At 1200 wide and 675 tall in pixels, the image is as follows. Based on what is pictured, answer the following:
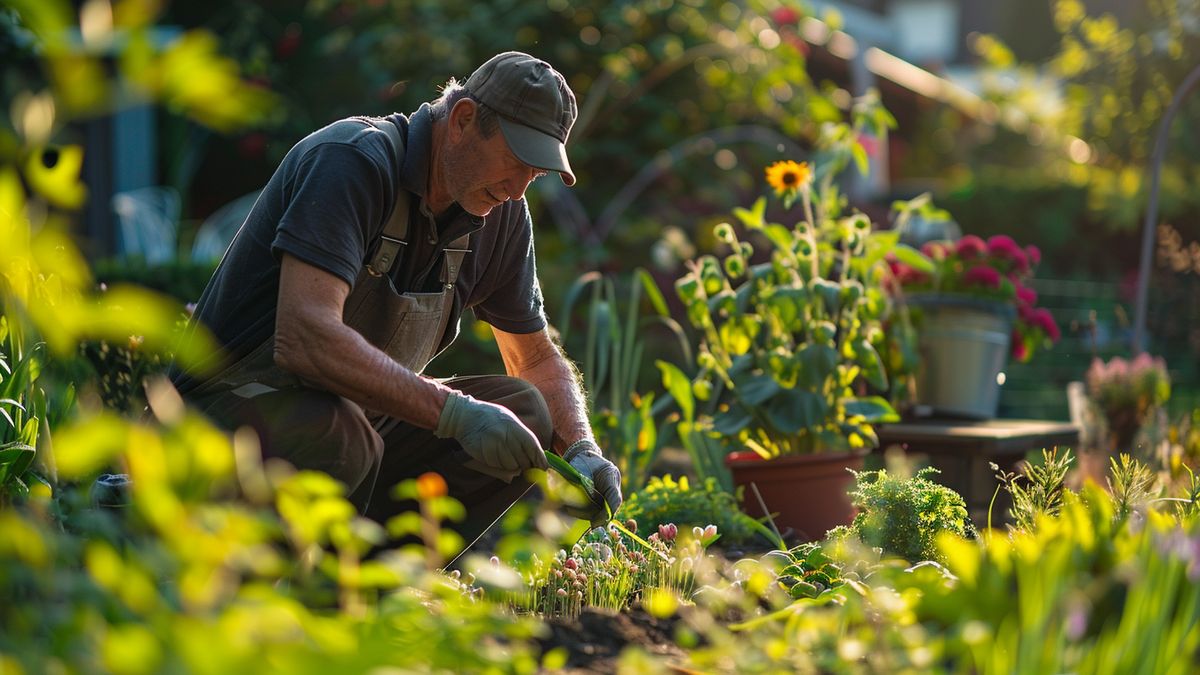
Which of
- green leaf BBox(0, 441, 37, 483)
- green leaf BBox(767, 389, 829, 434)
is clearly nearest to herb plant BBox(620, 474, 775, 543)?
green leaf BBox(767, 389, 829, 434)

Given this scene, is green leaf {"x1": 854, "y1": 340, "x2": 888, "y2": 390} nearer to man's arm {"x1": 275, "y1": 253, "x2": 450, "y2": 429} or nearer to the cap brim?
the cap brim

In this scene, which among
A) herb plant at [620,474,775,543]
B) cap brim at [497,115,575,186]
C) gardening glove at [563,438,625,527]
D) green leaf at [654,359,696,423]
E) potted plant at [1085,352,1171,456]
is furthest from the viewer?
potted plant at [1085,352,1171,456]

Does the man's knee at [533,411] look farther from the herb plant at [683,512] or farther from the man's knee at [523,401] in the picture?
the herb plant at [683,512]

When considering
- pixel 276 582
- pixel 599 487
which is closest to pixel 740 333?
pixel 599 487

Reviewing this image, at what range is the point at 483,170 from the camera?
251 centimetres

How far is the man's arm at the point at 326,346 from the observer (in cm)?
226

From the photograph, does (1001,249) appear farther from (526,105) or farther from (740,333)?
(526,105)

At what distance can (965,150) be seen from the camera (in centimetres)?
1938

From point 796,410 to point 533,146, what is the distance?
1.46 meters

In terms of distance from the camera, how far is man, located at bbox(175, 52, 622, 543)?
2303 millimetres

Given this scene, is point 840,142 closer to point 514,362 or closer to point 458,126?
point 514,362

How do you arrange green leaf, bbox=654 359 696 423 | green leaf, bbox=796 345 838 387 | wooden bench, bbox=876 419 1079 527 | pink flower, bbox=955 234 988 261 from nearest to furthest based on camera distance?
green leaf, bbox=796 345 838 387, green leaf, bbox=654 359 696 423, wooden bench, bbox=876 419 1079 527, pink flower, bbox=955 234 988 261

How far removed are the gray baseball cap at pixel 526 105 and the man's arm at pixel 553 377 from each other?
0.57m

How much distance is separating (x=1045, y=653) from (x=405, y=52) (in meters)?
6.73
